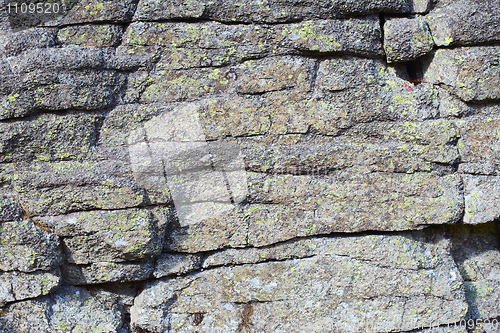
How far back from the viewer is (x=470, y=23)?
3.58 metres

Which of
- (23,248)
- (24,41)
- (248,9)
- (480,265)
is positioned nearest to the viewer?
(23,248)

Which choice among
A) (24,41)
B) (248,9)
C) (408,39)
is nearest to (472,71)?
(408,39)

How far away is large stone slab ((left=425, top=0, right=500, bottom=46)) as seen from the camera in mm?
3584

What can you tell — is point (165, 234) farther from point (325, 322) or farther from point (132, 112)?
point (325, 322)

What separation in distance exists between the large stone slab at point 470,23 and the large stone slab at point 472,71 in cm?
9

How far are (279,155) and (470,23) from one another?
2.03 metres

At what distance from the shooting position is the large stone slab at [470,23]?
358 centimetres

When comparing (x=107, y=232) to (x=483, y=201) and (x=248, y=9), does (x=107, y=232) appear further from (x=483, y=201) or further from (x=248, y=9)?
(x=483, y=201)

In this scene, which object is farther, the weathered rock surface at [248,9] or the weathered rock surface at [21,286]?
the weathered rock surface at [248,9]

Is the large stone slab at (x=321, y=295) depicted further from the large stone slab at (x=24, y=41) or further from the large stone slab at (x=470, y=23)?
the large stone slab at (x=24, y=41)

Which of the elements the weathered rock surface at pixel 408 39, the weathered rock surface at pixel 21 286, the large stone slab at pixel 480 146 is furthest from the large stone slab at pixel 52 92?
the large stone slab at pixel 480 146

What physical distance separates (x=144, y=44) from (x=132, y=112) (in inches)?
23.9

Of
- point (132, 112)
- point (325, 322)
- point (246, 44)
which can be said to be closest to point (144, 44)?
point (132, 112)

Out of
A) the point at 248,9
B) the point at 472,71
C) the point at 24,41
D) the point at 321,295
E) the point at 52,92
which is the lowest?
the point at 321,295
